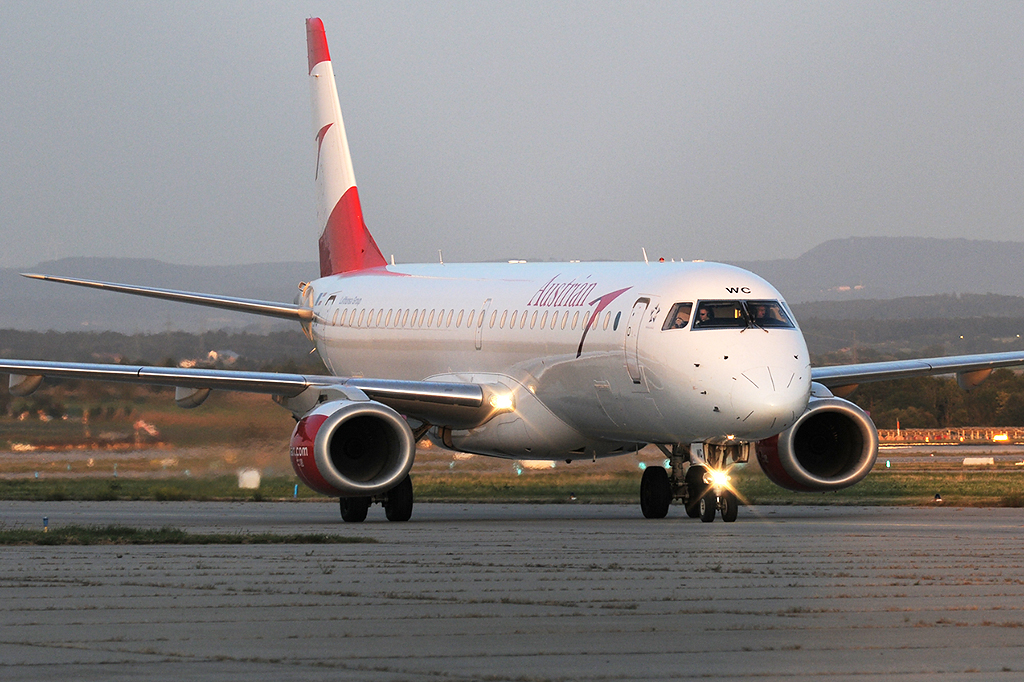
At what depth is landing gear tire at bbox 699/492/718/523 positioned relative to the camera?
21.9 meters

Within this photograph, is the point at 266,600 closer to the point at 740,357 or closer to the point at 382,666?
the point at 382,666

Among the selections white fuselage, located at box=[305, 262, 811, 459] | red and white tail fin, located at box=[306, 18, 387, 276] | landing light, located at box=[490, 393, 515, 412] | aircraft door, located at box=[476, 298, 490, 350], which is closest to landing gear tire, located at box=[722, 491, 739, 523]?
white fuselage, located at box=[305, 262, 811, 459]

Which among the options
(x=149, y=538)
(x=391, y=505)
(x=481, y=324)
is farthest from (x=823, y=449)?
(x=149, y=538)

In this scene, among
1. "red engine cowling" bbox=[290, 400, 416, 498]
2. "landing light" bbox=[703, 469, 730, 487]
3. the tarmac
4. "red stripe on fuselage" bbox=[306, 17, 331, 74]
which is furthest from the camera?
"red stripe on fuselage" bbox=[306, 17, 331, 74]

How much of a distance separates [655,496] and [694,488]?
2.27m

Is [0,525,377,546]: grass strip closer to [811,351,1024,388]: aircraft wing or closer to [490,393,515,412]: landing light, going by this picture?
[490,393,515,412]: landing light

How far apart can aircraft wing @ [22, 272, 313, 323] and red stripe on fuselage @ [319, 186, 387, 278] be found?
1.83 meters

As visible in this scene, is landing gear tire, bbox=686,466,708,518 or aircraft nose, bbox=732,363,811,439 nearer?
aircraft nose, bbox=732,363,811,439

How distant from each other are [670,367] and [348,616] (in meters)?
10.7

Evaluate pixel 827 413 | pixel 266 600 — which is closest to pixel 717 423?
pixel 827 413

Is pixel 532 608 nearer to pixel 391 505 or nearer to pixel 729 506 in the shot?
pixel 729 506

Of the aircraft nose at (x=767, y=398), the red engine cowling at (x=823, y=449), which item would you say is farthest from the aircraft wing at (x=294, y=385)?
the aircraft nose at (x=767, y=398)

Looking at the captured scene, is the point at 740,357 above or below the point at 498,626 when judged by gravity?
above

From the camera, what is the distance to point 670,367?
21141 mm
